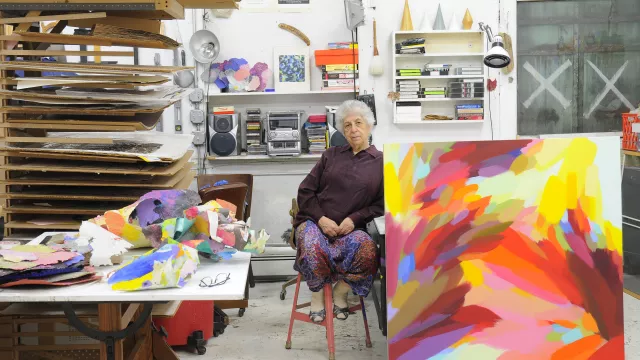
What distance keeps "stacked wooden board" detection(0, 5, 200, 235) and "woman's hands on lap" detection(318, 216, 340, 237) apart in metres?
1.14

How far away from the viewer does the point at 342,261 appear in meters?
3.97

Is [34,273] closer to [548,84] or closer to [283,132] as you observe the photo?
[283,132]

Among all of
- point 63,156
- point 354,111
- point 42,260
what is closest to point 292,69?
point 354,111

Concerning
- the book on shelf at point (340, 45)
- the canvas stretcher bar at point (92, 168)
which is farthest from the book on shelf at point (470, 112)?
the canvas stretcher bar at point (92, 168)

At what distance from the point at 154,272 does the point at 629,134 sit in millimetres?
4486

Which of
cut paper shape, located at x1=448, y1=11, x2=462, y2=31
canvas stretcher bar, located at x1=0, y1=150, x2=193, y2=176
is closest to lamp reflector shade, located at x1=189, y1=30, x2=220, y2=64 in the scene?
cut paper shape, located at x1=448, y1=11, x2=462, y2=31

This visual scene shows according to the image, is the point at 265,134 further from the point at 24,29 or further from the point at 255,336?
the point at 24,29

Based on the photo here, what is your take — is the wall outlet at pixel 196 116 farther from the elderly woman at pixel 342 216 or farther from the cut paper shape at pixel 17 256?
the cut paper shape at pixel 17 256

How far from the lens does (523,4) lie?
6.32 m

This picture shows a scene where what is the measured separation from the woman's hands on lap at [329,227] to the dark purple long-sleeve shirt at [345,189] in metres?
0.07

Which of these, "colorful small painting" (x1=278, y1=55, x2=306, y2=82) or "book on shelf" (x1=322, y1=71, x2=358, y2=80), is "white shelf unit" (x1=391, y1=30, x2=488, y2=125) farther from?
"colorful small painting" (x1=278, y1=55, x2=306, y2=82)

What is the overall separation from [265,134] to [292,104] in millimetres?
383

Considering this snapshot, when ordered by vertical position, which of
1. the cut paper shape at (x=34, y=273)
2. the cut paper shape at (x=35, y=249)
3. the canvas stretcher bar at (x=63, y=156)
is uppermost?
the canvas stretcher bar at (x=63, y=156)

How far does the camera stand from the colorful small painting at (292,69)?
20.4 ft
